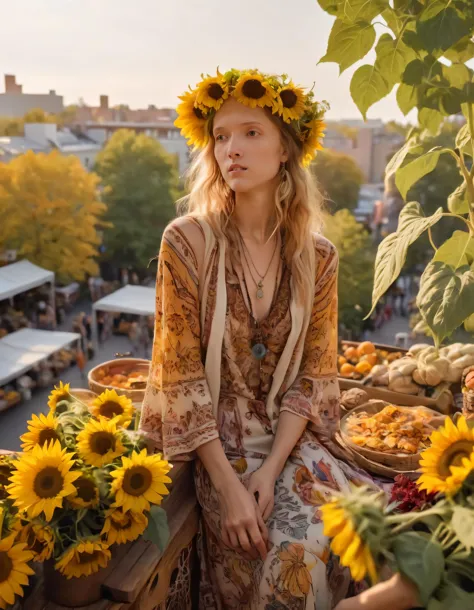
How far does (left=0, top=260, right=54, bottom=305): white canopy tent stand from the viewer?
37.3 ft

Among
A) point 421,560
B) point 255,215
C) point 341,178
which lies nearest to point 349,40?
point 255,215

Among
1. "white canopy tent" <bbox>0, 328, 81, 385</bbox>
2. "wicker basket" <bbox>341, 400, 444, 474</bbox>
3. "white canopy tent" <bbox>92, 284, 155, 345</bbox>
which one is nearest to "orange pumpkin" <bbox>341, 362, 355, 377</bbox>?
"wicker basket" <bbox>341, 400, 444, 474</bbox>

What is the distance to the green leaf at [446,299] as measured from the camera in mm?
1201

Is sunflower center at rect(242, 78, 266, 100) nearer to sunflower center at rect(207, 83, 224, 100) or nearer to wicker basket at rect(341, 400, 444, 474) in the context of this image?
sunflower center at rect(207, 83, 224, 100)

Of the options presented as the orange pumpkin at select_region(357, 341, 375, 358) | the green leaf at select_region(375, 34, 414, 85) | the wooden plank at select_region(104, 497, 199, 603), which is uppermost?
the green leaf at select_region(375, 34, 414, 85)

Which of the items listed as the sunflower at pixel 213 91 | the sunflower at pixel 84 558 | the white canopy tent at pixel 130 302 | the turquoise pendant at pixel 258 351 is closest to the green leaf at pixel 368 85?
the sunflower at pixel 213 91

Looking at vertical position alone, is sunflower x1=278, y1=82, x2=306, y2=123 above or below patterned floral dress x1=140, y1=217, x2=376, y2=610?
above

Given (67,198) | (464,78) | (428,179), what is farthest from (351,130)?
(464,78)

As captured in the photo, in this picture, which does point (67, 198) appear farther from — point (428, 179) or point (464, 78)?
point (464, 78)

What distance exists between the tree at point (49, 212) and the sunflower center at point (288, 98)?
42.4ft

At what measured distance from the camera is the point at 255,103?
4.36ft

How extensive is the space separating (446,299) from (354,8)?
59cm

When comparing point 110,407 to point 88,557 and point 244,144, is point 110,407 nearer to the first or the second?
point 88,557

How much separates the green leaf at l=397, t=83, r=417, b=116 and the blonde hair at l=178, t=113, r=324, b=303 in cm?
24
